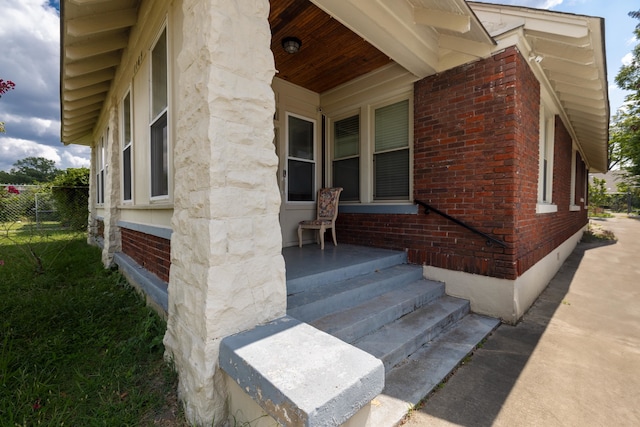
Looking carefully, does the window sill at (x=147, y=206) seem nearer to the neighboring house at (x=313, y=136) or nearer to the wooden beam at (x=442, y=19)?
the neighboring house at (x=313, y=136)

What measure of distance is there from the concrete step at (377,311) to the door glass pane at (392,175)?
144 cm

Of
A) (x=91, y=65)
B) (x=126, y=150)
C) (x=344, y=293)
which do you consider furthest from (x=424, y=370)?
(x=91, y=65)

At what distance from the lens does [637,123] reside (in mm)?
14586

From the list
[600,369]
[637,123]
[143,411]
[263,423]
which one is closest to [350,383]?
[263,423]

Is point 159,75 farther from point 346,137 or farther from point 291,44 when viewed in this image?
point 346,137

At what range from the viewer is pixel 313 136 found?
5.12m

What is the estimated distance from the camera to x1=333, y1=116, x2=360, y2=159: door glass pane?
4.81 m

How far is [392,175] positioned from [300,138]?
175 cm

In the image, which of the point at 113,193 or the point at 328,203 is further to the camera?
the point at 113,193

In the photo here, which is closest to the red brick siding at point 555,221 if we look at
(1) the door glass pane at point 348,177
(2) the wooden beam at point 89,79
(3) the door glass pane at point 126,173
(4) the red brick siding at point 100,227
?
(1) the door glass pane at point 348,177

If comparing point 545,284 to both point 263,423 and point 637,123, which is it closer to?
point 263,423

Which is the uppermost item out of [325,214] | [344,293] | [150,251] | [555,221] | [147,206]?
[147,206]

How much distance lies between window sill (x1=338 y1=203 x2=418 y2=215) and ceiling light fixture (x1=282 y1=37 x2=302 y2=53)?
2.41 metres

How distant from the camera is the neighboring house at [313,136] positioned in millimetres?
1634
